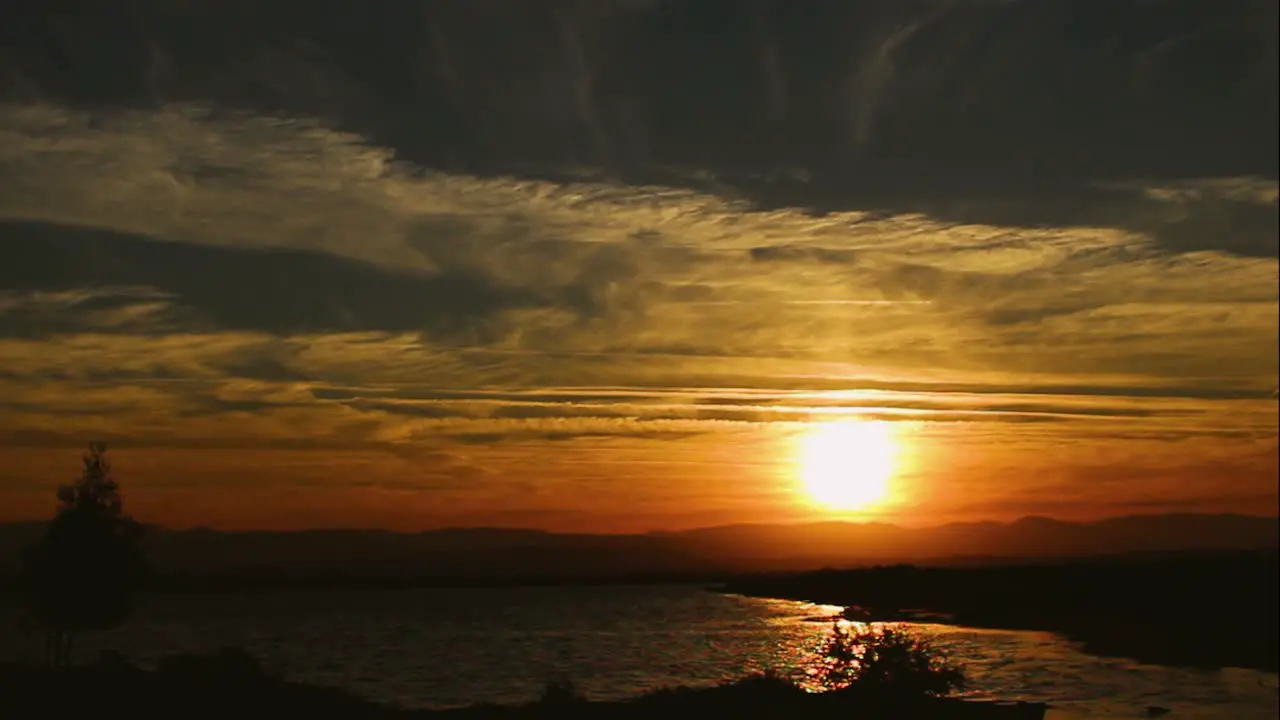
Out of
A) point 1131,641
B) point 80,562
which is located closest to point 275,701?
point 80,562

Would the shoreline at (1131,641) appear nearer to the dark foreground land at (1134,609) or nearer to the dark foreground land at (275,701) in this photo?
the dark foreground land at (1134,609)

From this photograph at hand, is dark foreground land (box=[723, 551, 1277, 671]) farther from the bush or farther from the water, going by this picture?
the bush

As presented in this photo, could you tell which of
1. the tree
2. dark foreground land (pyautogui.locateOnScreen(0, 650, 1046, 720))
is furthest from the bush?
the tree

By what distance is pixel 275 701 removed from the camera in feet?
137

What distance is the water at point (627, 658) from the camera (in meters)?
62.6

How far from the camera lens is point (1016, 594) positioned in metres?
158

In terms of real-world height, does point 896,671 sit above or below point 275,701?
above

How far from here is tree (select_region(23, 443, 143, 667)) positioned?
51.2m

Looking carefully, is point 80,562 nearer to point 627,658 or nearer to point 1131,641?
point 627,658

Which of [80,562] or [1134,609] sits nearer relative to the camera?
[80,562]

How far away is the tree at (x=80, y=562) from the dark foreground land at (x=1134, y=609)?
63578 millimetres

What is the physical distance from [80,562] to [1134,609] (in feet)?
339

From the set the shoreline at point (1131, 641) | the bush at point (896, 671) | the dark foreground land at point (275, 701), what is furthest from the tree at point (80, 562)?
the shoreline at point (1131, 641)

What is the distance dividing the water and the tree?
1740cm
